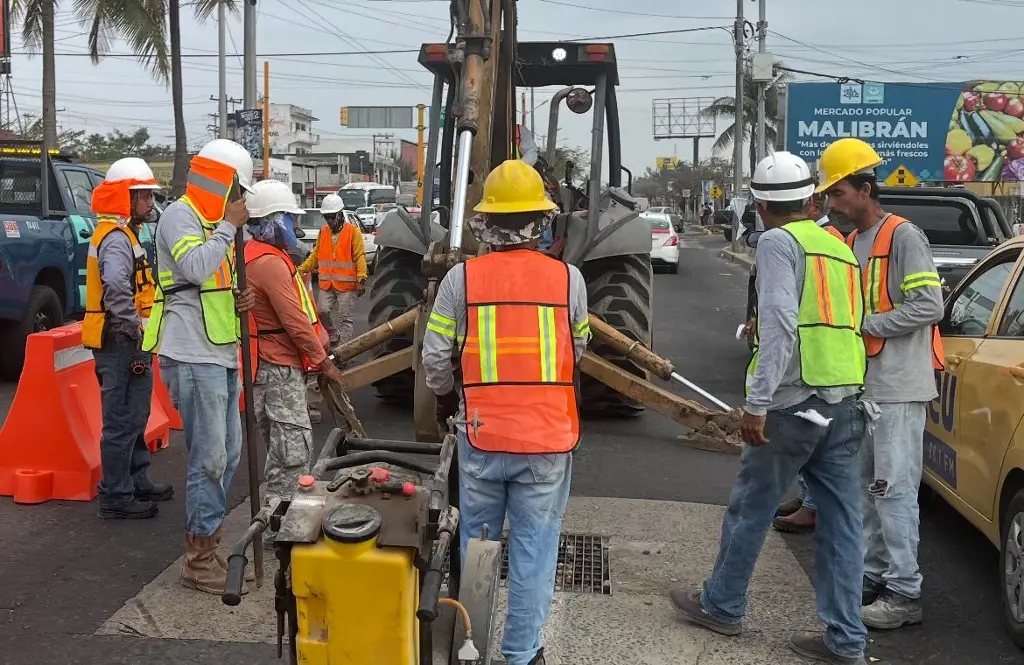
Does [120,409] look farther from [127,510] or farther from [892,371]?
[892,371]

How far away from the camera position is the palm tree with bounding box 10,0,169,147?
23594 millimetres

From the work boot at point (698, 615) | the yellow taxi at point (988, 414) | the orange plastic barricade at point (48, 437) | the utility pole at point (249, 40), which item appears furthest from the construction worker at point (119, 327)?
the utility pole at point (249, 40)

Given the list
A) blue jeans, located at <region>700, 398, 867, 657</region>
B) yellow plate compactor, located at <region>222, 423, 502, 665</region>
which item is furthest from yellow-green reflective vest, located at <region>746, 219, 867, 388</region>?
yellow plate compactor, located at <region>222, 423, 502, 665</region>

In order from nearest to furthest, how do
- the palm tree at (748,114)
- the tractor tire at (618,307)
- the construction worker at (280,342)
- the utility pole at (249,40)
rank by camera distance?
the construction worker at (280,342) < the tractor tire at (618,307) < the utility pole at (249,40) < the palm tree at (748,114)

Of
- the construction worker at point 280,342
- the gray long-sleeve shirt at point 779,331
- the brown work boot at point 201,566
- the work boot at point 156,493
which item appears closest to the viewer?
the gray long-sleeve shirt at point 779,331

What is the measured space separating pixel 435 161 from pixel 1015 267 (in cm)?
435

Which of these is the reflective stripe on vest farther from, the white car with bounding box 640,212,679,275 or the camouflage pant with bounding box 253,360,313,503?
the white car with bounding box 640,212,679,275

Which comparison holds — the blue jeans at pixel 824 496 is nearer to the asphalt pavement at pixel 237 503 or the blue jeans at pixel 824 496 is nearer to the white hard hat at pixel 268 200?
the asphalt pavement at pixel 237 503

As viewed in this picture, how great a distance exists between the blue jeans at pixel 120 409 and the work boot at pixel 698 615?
3073mm

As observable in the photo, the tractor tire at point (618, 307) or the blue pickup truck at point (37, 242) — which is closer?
the tractor tire at point (618, 307)

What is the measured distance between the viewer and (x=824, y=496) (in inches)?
166

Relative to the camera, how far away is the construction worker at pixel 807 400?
3998mm

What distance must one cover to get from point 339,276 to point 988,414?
23.7 ft

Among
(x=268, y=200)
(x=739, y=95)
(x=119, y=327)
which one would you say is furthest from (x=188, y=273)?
(x=739, y=95)
